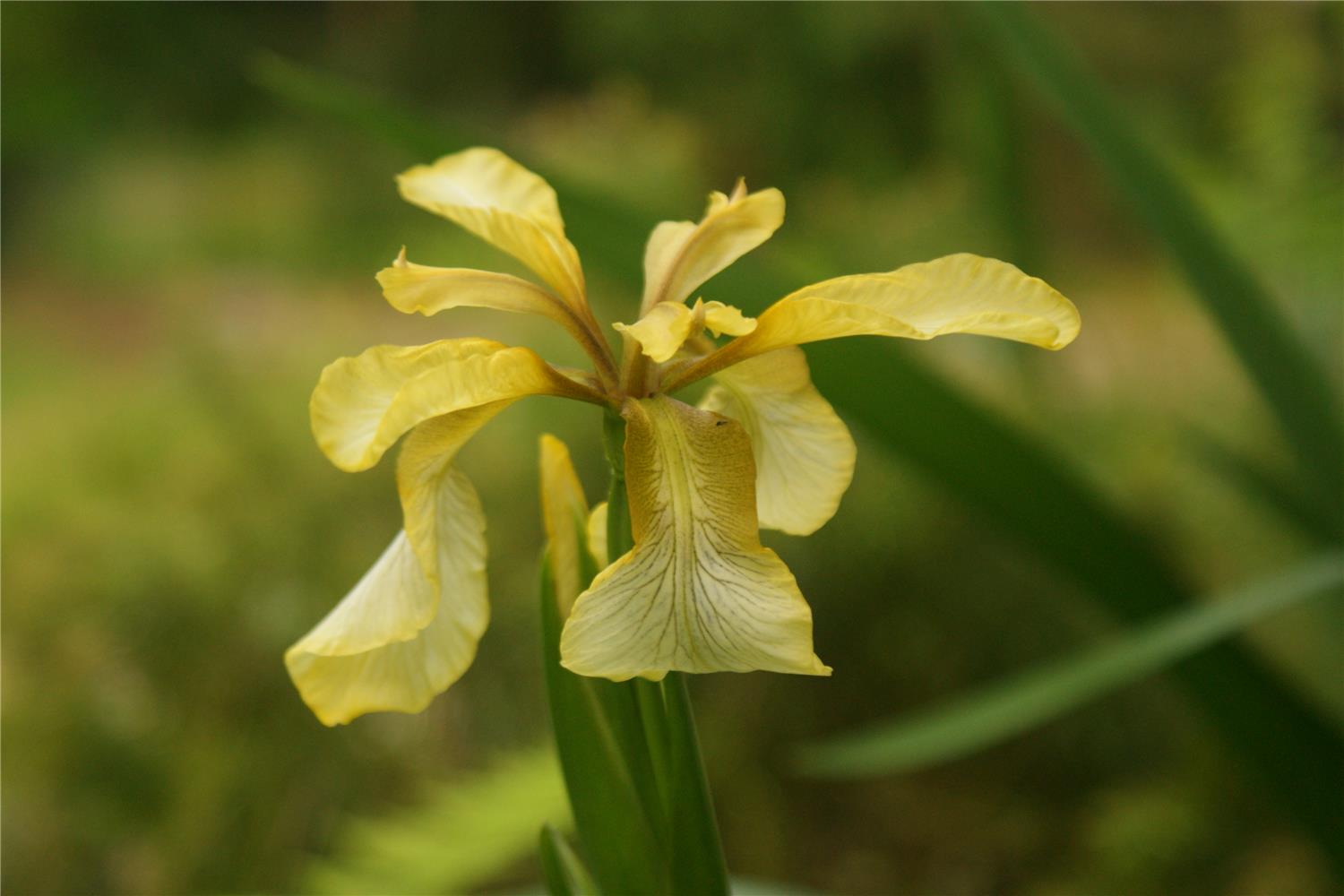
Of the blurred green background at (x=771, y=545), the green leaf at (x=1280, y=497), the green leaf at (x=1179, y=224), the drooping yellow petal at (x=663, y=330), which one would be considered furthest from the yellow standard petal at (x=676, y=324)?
the green leaf at (x=1280, y=497)

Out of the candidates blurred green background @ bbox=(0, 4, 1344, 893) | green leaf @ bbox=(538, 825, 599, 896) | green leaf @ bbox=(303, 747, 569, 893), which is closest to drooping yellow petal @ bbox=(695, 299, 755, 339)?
green leaf @ bbox=(538, 825, 599, 896)

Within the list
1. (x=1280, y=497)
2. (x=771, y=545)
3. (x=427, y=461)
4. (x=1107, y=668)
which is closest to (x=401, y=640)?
(x=427, y=461)

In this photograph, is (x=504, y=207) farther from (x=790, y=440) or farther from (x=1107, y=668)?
(x=1107, y=668)

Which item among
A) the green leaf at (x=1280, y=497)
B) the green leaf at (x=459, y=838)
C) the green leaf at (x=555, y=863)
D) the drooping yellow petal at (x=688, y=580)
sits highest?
the green leaf at (x=1280, y=497)

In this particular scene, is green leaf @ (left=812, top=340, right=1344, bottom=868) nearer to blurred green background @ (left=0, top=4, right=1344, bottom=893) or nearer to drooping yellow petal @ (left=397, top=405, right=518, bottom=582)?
blurred green background @ (left=0, top=4, right=1344, bottom=893)

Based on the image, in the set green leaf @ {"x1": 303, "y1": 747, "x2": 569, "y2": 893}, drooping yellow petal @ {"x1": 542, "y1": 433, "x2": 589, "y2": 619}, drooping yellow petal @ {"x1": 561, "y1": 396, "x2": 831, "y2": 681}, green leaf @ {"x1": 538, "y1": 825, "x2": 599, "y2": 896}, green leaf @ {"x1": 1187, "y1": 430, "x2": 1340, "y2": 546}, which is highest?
green leaf @ {"x1": 1187, "y1": 430, "x2": 1340, "y2": 546}

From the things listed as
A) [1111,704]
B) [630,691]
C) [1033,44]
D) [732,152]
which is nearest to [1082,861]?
[1111,704]

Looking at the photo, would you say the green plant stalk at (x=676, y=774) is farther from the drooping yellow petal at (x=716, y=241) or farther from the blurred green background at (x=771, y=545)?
the blurred green background at (x=771, y=545)
